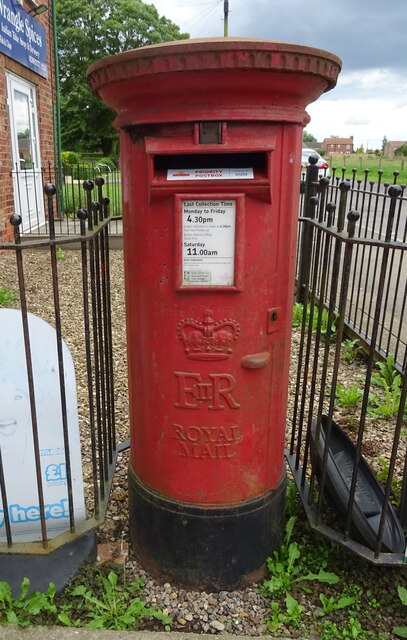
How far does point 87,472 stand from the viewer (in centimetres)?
321

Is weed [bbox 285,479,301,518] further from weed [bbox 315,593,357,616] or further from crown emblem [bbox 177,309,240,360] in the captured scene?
crown emblem [bbox 177,309,240,360]

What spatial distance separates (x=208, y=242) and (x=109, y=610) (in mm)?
1531

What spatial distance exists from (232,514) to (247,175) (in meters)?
1.39

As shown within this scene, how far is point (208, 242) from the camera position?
190 cm

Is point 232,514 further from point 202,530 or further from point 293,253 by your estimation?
point 293,253

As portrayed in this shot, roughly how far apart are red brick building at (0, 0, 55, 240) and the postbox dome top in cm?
585

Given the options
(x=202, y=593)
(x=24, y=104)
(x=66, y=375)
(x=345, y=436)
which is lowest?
(x=202, y=593)

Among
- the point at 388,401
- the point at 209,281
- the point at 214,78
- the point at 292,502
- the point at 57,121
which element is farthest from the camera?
the point at 57,121

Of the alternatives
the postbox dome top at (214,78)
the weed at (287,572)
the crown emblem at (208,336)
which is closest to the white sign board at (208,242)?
the crown emblem at (208,336)

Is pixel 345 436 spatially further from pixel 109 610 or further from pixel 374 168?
pixel 374 168

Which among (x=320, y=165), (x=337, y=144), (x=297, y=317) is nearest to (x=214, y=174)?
(x=297, y=317)

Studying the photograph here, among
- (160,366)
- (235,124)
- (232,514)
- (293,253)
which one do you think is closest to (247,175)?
(235,124)

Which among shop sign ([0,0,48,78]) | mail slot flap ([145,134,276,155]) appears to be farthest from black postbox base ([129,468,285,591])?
shop sign ([0,0,48,78])

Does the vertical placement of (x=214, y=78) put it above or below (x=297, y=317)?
above
